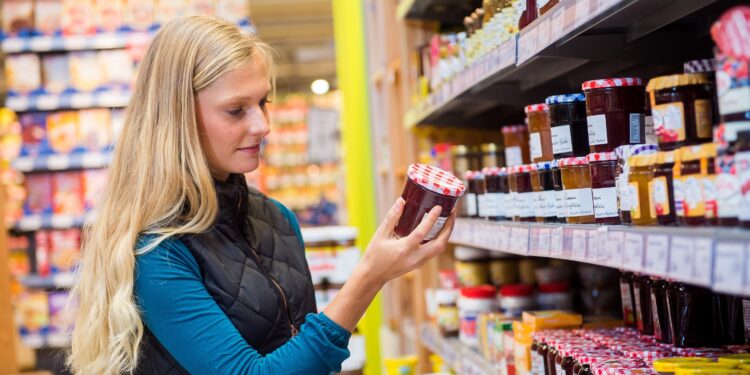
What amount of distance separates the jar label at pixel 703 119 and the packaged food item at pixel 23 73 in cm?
570

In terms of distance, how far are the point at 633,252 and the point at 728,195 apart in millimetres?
203

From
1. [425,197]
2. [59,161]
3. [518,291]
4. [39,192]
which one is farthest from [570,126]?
[39,192]

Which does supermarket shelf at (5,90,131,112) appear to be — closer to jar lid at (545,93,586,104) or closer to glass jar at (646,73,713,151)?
jar lid at (545,93,586,104)

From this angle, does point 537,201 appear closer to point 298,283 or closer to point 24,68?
point 298,283

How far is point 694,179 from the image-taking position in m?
1.21

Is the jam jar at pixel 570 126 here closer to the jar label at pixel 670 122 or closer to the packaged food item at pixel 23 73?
the jar label at pixel 670 122

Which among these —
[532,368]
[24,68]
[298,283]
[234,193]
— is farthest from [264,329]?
[24,68]

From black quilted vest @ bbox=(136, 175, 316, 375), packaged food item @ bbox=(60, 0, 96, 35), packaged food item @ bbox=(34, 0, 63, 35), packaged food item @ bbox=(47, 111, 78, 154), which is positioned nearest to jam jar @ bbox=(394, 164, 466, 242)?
black quilted vest @ bbox=(136, 175, 316, 375)

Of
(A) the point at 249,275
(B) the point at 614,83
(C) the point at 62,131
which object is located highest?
(C) the point at 62,131

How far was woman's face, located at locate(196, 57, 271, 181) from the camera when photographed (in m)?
1.97

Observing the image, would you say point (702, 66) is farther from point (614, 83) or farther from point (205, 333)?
point (205, 333)

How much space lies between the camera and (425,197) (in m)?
1.71

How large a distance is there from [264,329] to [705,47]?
1.15 metres

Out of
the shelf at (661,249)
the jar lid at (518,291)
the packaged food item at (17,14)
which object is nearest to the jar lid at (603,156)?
the shelf at (661,249)
